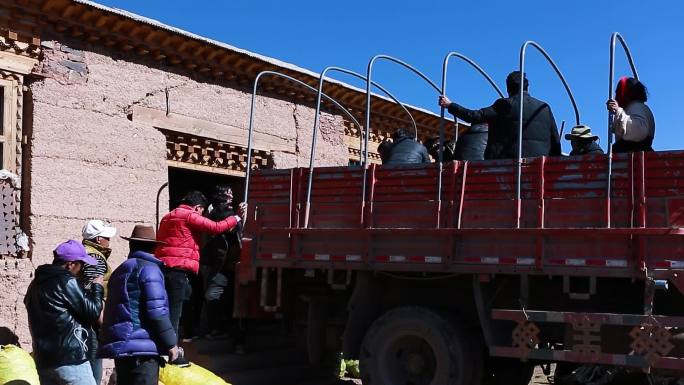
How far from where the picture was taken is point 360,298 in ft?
21.5

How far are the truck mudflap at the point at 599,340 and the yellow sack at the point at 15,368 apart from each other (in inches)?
138

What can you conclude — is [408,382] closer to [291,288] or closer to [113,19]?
[291,288]

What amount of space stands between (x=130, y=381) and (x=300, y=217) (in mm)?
2637

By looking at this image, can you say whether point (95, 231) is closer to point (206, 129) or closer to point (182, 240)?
point (182, 240)

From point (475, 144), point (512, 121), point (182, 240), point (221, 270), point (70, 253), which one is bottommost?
point (221, 270)

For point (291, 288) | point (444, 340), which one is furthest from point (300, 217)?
point (444, 340)

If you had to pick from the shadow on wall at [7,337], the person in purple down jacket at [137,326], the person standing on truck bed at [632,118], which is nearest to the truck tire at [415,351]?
the person standing on truck bed at [632,118]

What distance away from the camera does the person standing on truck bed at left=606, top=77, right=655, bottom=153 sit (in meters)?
5.68

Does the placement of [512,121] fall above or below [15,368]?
above

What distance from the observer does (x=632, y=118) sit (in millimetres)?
5828

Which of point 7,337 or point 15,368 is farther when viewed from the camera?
point 7,337

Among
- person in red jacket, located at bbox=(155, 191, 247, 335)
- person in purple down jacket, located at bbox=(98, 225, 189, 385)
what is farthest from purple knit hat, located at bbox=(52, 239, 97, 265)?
person in red jacket, located at bbox=(155, 191, 247, 335)

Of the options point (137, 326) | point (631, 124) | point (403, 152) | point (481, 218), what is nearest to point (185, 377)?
point (137, 326)

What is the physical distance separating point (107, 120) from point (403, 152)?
11.1 feet
